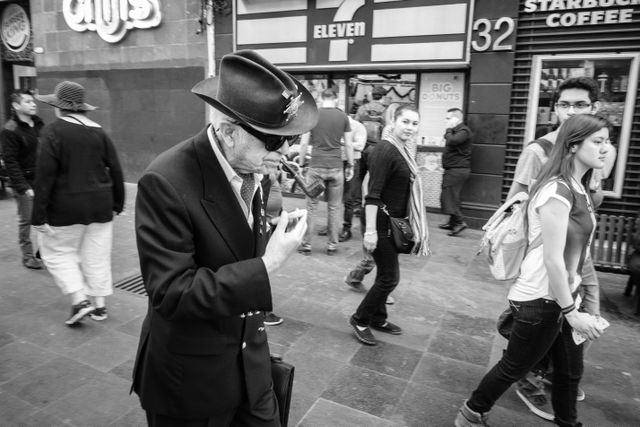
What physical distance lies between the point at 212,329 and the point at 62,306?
3646 millimetres

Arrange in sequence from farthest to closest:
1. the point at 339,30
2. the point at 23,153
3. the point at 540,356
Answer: the point at 339,30 → the point at 23,153 → the point at 540,356

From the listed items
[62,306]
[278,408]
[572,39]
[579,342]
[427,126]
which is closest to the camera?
[278,408]

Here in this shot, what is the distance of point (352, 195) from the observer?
7527mm

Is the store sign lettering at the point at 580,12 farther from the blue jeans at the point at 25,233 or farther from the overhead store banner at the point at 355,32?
the blue jeans at the point at 25,233

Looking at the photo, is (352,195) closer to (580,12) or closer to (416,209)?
(416,209)

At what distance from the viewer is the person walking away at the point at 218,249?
1.52 meters

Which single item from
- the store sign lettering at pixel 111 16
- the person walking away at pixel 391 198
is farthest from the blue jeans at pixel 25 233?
the store sign lettering at pixel 111 16

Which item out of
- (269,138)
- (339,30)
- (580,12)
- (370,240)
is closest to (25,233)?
(370,240)

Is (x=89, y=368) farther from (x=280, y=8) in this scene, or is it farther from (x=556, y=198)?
(x=280, y=8)

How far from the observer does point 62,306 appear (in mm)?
4641

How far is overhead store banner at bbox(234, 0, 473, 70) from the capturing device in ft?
25.6

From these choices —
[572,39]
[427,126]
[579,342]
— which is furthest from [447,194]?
[579,342]

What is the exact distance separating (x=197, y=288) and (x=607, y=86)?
24.6 ft

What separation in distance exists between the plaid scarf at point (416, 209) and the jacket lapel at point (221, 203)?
7.64 ft
